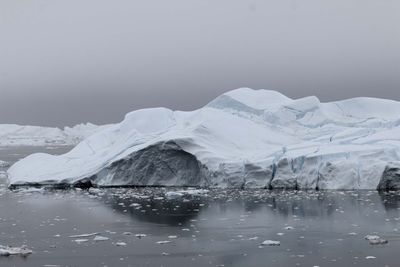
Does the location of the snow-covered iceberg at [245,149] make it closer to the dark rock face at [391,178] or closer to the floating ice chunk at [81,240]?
the dark rock face at [391,178]

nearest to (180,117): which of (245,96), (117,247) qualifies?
(245,96)

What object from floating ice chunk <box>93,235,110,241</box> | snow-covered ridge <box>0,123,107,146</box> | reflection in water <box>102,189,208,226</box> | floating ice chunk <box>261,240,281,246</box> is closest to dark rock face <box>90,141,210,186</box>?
reflection in water <box>102,189,208,226</box>

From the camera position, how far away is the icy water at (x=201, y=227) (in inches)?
359

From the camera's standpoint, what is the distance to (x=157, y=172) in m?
20.1

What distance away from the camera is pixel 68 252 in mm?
9609

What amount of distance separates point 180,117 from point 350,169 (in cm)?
828

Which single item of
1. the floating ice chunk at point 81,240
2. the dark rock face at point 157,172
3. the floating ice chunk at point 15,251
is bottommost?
the floating ice chunk at point 15,251

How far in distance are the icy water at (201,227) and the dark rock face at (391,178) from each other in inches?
30.6

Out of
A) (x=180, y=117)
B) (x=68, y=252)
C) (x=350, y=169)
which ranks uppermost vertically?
(x=180, y=117)

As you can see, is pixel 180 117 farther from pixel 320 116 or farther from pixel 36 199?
pixel 36 199

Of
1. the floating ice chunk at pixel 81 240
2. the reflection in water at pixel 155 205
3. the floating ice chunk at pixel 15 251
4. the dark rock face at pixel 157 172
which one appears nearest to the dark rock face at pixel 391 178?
the reflection in water at pixel 155 205

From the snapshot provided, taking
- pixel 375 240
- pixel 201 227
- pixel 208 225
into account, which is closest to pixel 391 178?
pixel 208 225

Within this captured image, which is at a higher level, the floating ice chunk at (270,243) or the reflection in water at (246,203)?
the reflection in water at (246,203)

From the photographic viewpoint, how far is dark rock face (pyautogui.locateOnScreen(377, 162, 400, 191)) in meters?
17.1
